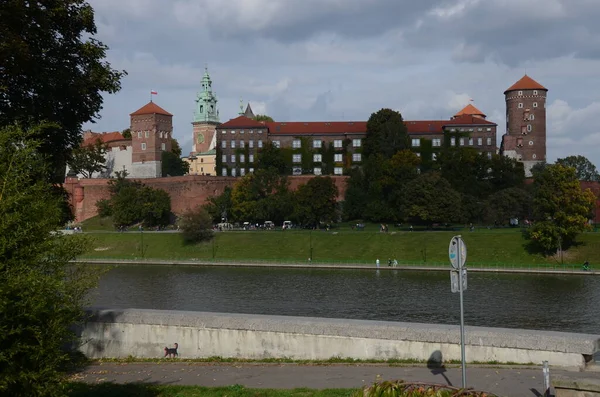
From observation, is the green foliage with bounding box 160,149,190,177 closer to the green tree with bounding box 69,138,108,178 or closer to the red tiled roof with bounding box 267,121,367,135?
the green tree with bounding box 69,138,108,178

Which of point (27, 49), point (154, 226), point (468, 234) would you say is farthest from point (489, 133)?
point (27, 49)

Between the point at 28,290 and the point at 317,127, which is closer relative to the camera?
the point at 28,290

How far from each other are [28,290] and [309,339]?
6.09 m

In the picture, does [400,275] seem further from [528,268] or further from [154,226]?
[154,226]

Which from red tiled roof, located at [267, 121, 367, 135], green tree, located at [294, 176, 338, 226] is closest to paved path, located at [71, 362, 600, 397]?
green tree, located at [294, 176, 338, 226]

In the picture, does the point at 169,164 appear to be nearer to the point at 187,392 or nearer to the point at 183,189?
the point at 183,189

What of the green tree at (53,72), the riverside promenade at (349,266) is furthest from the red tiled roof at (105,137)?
the green tree at (53,72)

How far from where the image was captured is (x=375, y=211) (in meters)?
69.6

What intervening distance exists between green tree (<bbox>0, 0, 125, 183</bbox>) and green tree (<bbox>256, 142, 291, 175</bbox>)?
67.3m

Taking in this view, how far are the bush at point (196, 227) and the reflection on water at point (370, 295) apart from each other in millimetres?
11753

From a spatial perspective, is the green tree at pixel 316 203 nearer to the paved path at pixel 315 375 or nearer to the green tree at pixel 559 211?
the green tree at pixel 559 211

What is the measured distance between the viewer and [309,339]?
12.1m

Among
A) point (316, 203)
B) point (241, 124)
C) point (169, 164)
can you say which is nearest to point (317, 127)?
point (241, 124)

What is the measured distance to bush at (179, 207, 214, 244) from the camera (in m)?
61.8
